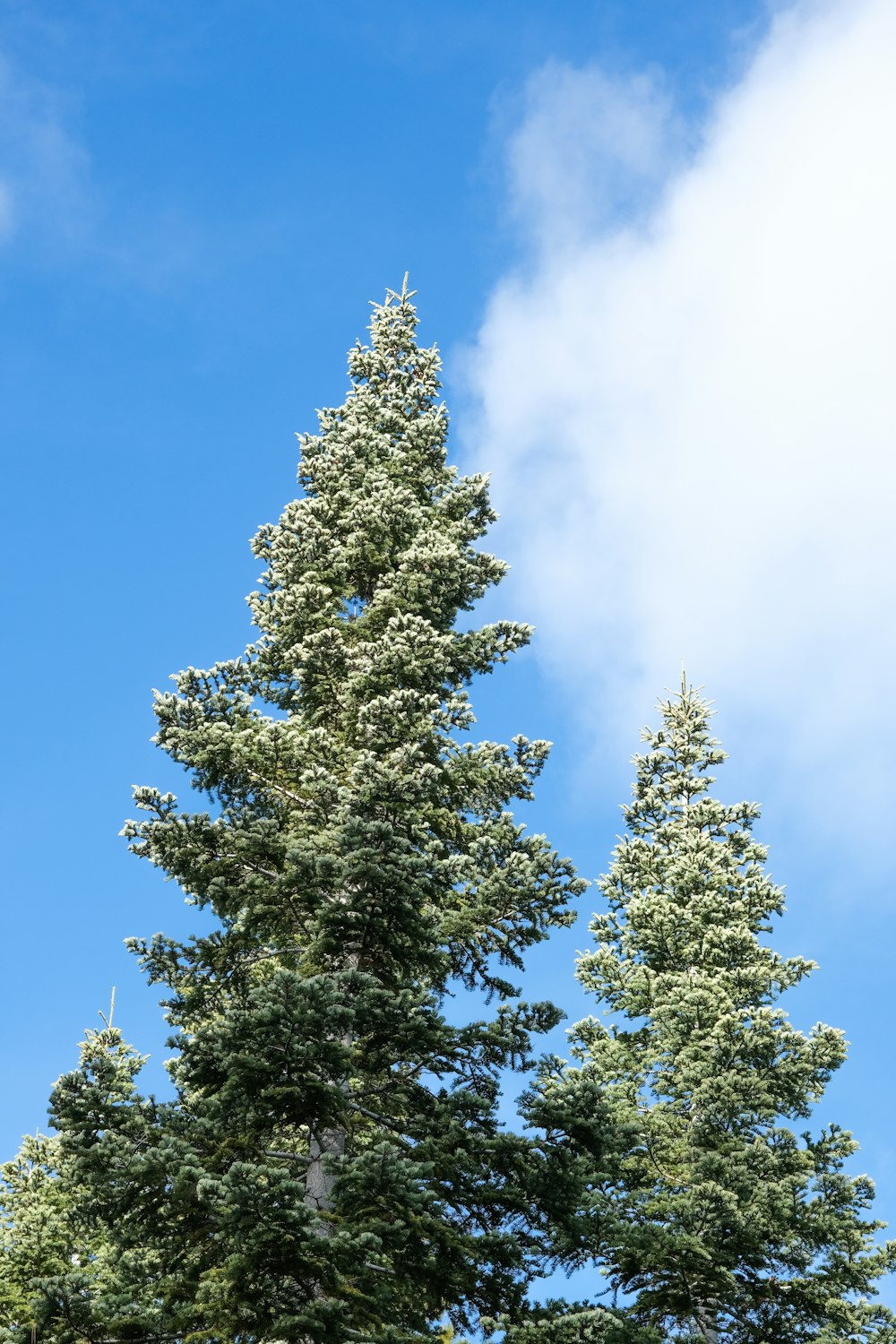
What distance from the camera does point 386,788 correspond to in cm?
1414

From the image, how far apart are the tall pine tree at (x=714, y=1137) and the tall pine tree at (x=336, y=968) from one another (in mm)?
1740

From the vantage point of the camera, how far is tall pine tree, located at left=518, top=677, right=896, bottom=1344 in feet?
59.6

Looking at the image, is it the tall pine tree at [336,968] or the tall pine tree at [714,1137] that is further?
the tall pine tree at [714,1137]

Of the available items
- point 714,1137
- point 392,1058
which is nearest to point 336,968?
point 392,1058

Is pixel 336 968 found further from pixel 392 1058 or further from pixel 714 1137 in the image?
pixel 714 1137

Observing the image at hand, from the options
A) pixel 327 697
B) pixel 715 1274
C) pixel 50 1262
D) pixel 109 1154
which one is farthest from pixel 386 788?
pixel 50 1262

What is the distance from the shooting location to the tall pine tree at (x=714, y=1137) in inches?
715

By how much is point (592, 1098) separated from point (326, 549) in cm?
904

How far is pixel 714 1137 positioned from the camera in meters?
19.6

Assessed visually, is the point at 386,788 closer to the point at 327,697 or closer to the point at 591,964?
the point at 327,697

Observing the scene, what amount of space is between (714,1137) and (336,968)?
8.39 meters

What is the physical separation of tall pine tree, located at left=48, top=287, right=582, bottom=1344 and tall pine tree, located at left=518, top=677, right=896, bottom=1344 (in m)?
1.74

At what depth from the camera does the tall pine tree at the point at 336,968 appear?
11.9 meters

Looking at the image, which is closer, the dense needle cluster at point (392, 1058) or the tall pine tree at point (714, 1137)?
the dense needle cluster at point (392, 1058)
